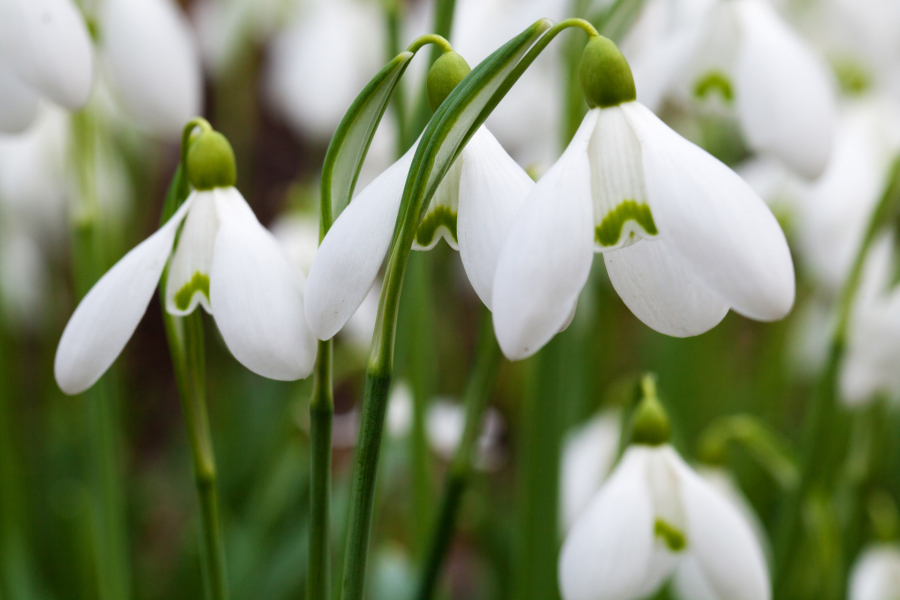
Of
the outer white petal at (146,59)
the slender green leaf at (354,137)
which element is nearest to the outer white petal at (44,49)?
the outer white petal at (146,59)

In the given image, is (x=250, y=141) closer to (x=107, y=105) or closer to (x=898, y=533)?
(x=107, y=105)

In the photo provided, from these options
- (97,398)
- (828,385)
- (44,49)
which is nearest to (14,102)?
(44,49)

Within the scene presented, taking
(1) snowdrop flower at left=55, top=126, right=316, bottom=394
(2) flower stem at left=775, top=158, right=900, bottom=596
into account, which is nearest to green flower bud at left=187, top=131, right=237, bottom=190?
(1) snowdrop flower at left=55, top=126, right=316, bottom=394

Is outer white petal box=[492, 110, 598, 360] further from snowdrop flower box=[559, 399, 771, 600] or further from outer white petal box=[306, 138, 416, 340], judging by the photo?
snowdrop flower box=[559, 399, 771, 600]

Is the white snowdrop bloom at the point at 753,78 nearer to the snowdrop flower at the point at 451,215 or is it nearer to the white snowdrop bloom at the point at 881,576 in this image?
the snowdrop flower at the point at 451,215

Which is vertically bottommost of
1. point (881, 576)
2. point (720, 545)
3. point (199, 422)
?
point (881, 576)

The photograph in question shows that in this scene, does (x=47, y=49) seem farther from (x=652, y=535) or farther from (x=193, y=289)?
(x=652, y=535)

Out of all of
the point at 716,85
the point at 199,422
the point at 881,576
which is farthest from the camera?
the point at 881,576

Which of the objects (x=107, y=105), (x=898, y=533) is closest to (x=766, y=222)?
(x=898, y=533)
